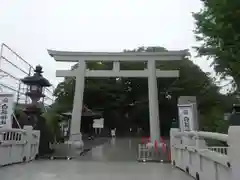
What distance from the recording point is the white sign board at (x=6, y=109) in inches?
303

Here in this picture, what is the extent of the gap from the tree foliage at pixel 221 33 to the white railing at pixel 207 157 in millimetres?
3920

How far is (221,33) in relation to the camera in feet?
31.3

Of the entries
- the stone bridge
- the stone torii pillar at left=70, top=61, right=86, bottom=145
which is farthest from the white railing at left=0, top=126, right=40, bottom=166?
the stone torii pillar at left=70, top=61, right=86, bottom=145

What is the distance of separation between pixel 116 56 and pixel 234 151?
13.0m

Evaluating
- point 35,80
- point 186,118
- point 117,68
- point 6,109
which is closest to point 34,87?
point 35,80

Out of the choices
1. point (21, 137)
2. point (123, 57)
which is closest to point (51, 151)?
point (21, 137)

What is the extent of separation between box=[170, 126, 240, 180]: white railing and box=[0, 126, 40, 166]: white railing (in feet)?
16.7

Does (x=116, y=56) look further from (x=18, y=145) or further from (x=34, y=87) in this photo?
(x=18, y=145)

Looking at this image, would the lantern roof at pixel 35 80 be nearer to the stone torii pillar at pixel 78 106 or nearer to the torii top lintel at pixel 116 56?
the stone torii pillar at pixel 78 106

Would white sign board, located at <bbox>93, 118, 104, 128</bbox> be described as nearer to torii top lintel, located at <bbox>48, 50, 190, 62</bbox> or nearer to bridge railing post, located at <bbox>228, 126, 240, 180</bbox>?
torii top lintel, located at <bbox>48, 50, 190, 62</bbox>

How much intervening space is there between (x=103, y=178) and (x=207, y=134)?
2.50 meters

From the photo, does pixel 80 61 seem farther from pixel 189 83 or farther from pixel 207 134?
pixel 189 83

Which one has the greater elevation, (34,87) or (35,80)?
(35,80)

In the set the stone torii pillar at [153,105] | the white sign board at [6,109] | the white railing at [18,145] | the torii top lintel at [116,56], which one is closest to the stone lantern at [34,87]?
the white railing at [18,145]
